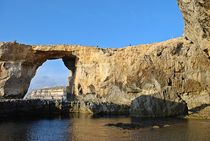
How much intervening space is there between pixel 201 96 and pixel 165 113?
41.0 feet

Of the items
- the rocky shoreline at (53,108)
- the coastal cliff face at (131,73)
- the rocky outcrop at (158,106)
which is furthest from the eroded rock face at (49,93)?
the rocky outcrop at (158,106)

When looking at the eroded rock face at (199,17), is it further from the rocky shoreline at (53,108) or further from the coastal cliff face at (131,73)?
the rocky shoreline at (53,108)

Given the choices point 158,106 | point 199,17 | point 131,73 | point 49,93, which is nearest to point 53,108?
point 131,73

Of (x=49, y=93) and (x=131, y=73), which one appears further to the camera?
(x=49, y=93)

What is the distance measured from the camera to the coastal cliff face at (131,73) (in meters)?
53.2

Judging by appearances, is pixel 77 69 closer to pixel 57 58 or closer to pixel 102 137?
pixel 57 58

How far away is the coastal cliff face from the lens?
175ft

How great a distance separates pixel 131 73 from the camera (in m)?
70.1

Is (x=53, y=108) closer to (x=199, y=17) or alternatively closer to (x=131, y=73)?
(x=131, y=73)

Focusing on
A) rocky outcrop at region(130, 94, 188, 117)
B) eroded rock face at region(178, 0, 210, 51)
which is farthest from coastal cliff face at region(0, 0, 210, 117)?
eroded rock face at region(178, 0, 210, 51)

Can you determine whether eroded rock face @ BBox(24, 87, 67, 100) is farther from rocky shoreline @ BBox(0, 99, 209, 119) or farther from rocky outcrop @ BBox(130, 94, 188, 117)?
rocky outcrop @ BBox(130, 94, 188, 117)

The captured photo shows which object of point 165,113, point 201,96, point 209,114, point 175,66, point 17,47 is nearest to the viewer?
point 209,114

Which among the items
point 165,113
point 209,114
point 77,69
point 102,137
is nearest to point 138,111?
point 165,113

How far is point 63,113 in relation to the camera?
62.2 meters
